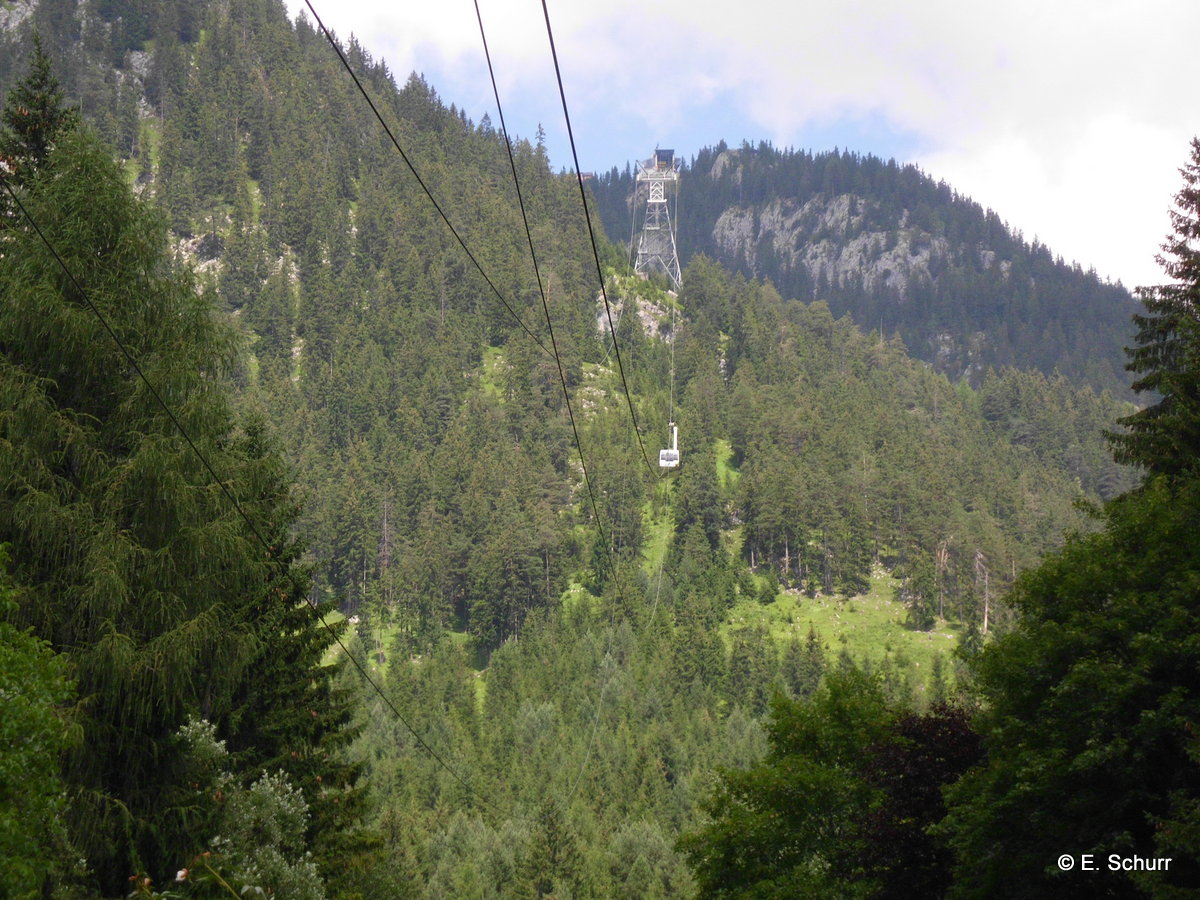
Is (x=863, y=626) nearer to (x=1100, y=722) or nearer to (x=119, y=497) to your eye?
(x=1100, y=722)

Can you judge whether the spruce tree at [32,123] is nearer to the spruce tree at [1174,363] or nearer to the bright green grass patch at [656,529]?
the spruce tree at [1174,363]

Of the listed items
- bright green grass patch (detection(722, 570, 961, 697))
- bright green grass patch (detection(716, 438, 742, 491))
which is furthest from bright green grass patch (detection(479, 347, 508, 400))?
bright green grass patch (detection(722, 570, 961, 697))

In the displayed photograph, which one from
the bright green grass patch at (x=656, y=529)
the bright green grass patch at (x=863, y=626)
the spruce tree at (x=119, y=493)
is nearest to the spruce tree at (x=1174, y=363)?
the spruce tree at (x=119, y=493)

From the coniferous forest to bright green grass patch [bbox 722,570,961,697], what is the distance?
65 cm

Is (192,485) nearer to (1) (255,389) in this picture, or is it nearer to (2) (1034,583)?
(2) (1034,583)

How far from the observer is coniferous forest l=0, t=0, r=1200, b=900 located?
676 inches

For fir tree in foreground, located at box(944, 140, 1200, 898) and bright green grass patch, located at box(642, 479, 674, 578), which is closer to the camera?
fir tree in foreground, located at box(944, 140, 1200, 898)

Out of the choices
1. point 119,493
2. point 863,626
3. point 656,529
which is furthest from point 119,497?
point 656,529

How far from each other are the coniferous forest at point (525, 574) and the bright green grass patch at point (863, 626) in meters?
0.65

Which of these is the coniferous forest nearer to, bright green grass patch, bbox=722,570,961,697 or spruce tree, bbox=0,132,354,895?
spruce tree, bbox=0,132,354,895

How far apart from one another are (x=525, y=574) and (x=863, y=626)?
36278mm

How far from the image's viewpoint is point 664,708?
9375 cm

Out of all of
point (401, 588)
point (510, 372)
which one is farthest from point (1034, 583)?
point (510, 372)

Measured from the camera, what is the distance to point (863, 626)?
11388cm
